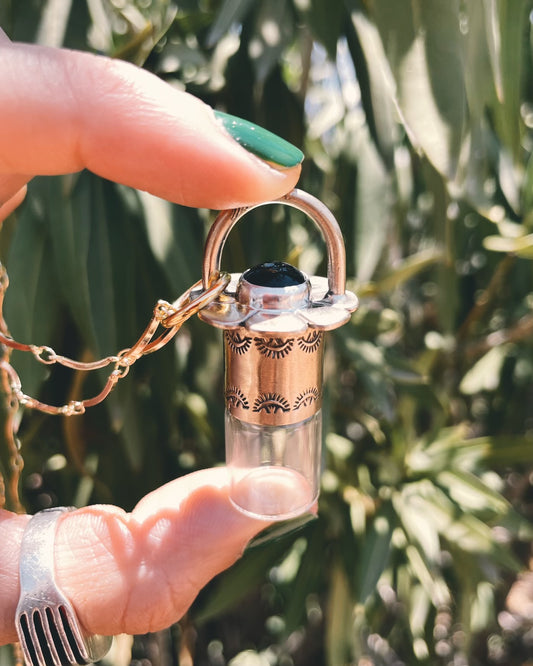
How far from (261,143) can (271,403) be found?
0.48ft

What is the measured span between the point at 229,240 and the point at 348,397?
433 millimetres

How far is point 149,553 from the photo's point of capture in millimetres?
428

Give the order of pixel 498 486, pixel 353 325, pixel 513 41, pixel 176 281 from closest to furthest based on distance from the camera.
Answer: pixel 513 41, pixel 176 281, pixel 353 325, pixel 498 486

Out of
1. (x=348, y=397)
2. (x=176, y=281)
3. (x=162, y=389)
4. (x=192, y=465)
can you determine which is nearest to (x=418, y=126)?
(x=176, y=281)

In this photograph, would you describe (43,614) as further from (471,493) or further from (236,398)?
(471,493)

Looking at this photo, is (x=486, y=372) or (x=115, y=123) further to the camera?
(x=486, y=372)

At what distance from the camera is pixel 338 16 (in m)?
0.62

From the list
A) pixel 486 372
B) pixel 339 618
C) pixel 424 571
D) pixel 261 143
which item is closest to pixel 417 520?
pixel 424 571

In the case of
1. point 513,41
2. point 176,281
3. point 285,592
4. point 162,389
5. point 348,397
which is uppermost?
point 513,41

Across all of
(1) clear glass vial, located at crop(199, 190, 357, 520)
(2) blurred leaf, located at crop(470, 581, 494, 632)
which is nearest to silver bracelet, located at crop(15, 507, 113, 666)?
(1) clear glass vial, located at crop(199, 190, 357, 520)

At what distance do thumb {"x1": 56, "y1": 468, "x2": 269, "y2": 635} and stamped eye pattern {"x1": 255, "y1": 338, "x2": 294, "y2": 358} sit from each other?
0.11 metres

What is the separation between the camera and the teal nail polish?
1.15 ft

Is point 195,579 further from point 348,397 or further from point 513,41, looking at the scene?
point 348,397

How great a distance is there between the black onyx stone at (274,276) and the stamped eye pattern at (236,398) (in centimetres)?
7
